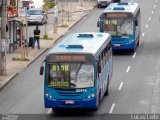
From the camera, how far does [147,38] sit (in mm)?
56375

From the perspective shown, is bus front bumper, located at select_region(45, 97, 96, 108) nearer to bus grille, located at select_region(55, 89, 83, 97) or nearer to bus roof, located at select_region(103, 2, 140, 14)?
bus grille, located at select_region(55, 89, 83, 97)

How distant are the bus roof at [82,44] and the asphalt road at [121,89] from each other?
108 inches

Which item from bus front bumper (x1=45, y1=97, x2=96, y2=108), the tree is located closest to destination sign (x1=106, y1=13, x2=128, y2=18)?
bus front bumper (x1=45, y1=97, x2=96, y2=108)

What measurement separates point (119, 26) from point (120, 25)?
0.10m

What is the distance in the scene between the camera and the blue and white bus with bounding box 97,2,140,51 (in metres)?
47.2

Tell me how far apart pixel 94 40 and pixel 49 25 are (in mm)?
33487

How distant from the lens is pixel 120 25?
4725cm

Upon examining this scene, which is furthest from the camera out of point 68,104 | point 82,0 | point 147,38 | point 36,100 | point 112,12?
point 82,0

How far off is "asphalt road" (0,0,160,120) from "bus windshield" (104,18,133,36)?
1.62 m

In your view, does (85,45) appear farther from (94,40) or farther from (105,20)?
(105,20)

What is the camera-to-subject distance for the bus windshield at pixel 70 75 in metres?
29.3

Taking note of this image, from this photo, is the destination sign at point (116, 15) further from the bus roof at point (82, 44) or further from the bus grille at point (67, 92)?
the bus grille at point (67, 92)

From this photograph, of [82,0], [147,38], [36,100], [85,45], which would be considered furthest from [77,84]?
[82,0]

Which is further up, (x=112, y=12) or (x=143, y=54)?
(x=112, y=12)
